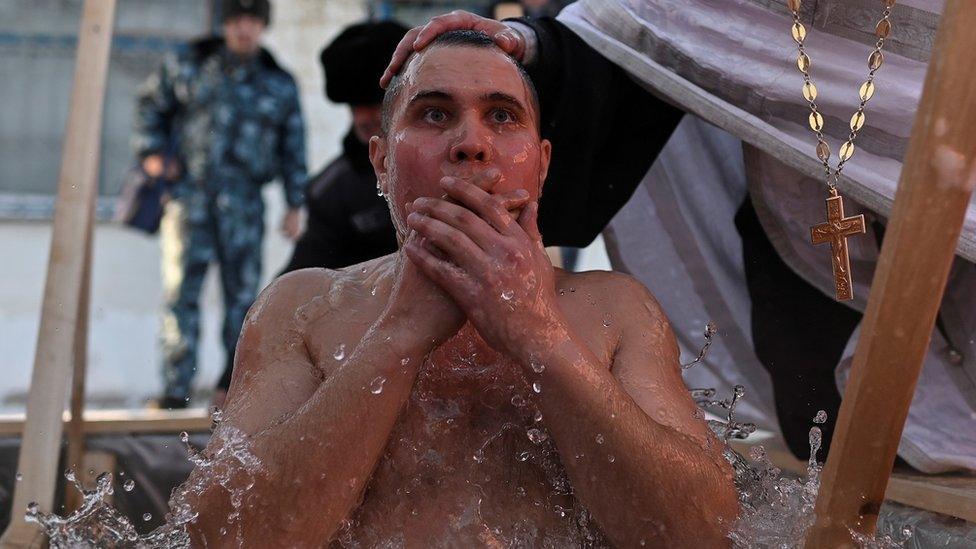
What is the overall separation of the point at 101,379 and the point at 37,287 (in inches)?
39.7

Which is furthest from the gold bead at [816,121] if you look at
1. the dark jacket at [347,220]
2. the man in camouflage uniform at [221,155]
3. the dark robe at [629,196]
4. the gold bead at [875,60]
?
the man in camouflage uniform at [221,155]

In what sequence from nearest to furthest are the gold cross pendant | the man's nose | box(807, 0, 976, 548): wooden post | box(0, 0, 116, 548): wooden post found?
box(807, 0, 976, 548): wooden post
the man's nose
the gold cross pendant
box(0, 0, 116, 548): wooden post

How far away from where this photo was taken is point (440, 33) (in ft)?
7.84

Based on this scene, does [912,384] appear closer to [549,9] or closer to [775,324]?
[775,324]

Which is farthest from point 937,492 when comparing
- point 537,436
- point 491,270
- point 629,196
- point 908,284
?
point 491,270

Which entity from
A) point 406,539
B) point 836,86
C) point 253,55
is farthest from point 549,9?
point 406,539

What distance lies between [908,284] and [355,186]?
10.1 ft

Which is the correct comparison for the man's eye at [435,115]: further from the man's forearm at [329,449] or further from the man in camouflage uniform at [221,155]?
the man in camouflage uniform at [221,155]

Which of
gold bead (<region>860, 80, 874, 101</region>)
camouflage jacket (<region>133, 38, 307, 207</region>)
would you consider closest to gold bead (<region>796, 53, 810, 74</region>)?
gold bead (<region>860, 80, 874, 101</region>)

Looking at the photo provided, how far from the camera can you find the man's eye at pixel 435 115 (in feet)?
7.35

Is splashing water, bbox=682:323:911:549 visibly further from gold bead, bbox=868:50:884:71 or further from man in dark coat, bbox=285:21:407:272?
man in dark coat, bbox=285:21:407:272

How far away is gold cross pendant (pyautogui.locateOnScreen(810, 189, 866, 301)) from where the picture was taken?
2816 millimetres

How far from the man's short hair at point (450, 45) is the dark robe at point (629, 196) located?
2.36ft

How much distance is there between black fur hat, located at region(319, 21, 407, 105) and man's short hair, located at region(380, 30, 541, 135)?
2.06 meters
